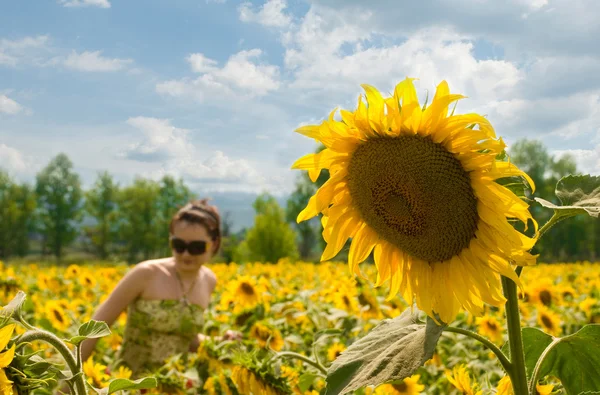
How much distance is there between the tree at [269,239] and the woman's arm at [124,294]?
102 ft

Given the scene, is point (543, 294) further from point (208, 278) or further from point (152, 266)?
point (152, 266)

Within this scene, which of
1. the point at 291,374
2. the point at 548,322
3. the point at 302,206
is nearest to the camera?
the point at 291,374

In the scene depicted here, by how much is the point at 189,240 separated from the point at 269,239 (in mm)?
32675

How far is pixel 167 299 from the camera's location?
Answer: 16.2ft

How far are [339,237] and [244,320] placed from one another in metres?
2.10

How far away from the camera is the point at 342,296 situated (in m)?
4.16

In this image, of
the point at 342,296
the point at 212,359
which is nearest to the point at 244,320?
the point at 342,296

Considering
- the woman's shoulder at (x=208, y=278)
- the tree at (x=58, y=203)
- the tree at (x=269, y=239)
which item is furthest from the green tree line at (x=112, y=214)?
the woman's shoulder at (x=208, y=278)

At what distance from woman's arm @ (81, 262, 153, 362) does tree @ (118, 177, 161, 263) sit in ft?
193

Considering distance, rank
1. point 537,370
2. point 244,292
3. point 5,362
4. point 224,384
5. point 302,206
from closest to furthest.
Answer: point 5,362 → point 537,370 → point 224,384 → point 244,292 → point 302,206

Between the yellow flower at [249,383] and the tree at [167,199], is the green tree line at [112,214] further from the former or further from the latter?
the yellow flower at [249,383]

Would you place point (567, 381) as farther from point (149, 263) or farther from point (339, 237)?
point (149, 263)

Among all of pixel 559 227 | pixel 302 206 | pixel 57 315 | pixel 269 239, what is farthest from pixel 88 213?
pixel 57 315

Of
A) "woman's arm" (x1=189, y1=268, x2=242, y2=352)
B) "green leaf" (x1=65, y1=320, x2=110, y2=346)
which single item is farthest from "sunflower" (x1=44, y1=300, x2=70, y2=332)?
"green leaf" (x1=65, y1=320, x2=110, y2=346)
